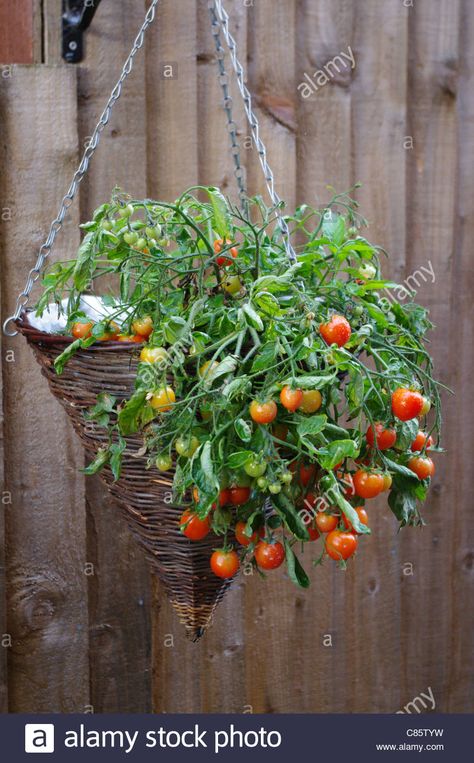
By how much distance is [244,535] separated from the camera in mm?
A: 963

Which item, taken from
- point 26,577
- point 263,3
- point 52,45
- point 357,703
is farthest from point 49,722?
point 263,3

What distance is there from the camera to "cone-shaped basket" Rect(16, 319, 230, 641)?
101 centimetres

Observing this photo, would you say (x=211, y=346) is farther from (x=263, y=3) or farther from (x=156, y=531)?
(x=263, y=3)

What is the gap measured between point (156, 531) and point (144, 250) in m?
0.34

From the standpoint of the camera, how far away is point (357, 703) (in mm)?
2088

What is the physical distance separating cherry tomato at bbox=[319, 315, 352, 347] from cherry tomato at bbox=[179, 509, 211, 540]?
24cm

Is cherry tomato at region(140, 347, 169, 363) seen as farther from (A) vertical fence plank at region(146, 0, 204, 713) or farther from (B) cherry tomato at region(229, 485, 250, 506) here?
(A) vertical fence plank at region(146, 0, 204, 713)

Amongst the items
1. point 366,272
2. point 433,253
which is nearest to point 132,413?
point 366,272

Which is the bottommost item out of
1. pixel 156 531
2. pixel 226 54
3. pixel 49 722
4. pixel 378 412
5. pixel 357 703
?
pixel 357 703

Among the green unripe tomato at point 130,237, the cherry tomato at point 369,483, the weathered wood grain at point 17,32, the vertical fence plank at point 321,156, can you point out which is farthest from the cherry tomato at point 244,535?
the weathered wood grain at point 17,32

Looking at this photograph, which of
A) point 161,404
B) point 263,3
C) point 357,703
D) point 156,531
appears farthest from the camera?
point 357,703

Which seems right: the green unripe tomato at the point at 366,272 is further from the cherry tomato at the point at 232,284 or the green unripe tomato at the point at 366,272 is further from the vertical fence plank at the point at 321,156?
the vertical fence plank at the point at 321,156

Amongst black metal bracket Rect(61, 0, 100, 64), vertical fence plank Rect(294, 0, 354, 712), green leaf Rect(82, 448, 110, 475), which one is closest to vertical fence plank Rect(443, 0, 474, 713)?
vertical fence plank Rect(294, 0, 354, 712)

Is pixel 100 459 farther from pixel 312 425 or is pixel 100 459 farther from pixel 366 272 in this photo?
pixel 366 272
